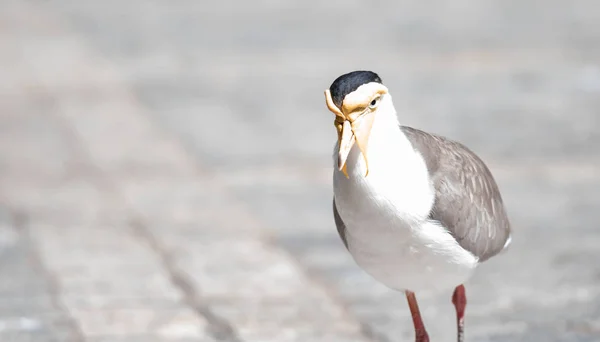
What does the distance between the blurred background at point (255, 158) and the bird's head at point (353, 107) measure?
5.98ft

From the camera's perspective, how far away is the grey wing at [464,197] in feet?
14.0

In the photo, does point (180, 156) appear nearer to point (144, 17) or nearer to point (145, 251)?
point (145, 251)

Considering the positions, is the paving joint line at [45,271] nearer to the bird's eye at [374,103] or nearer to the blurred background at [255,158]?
the blurred background at [255,158]

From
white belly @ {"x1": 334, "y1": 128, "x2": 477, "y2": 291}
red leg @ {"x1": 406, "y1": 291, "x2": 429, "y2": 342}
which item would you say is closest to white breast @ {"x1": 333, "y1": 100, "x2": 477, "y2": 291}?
white belly @ {"x1": 334, "y1": 128, "x2": 477, "y2": 291}

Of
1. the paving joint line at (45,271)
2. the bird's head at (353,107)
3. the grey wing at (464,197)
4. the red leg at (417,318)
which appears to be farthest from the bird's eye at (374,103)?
the paving joint line at (45,271)

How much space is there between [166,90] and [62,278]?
408 centimetres

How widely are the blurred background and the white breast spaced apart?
118 centimetres

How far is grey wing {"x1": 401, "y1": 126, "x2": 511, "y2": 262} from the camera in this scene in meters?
4.28

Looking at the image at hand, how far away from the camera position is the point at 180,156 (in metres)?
8.41

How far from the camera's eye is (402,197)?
4027mm

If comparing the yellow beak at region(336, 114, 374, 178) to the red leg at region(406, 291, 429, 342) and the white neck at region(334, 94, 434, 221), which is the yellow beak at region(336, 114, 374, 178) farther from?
the red leg at region(406, 291, 429, 342)

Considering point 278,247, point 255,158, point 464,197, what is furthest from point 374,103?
point 255,158

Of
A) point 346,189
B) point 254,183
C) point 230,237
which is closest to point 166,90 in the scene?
point 254,183

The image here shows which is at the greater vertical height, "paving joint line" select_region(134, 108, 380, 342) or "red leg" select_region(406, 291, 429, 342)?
"paving joint line" select_region(134, 108, 380, 342)
